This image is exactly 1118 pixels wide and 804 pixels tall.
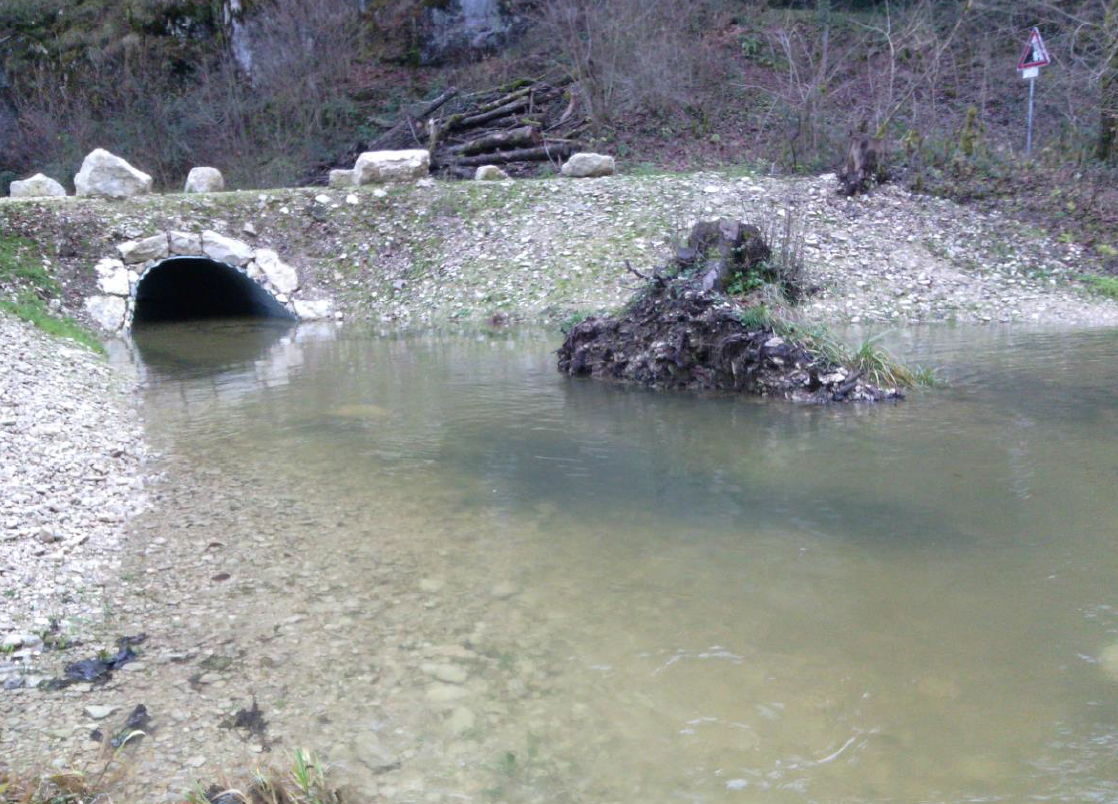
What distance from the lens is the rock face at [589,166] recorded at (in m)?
18.9

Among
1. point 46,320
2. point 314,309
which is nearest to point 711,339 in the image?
point 314,309

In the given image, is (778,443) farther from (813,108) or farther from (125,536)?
(813,108)

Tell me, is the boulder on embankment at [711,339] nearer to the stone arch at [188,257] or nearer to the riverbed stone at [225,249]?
the stone arch at [188,257]

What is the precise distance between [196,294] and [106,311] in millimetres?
5316

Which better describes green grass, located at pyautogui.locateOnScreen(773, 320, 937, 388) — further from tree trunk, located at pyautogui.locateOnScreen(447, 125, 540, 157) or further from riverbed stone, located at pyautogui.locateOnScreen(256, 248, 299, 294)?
tree trunk, located at pyautogui.locateOnScreen(447, 125, 540, 157)

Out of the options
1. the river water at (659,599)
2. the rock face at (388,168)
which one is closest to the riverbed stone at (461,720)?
the river water at (659,599)

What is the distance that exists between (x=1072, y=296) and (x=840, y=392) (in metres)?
7.21

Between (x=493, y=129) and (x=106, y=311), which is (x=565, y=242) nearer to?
(x=493, y=129)

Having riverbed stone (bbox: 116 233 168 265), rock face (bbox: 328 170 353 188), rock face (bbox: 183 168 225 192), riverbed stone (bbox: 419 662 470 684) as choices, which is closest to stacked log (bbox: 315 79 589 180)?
rock face (bbox: 328 170 353 188)

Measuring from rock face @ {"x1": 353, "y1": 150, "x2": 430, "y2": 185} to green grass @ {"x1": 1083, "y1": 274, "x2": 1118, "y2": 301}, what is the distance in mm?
12113

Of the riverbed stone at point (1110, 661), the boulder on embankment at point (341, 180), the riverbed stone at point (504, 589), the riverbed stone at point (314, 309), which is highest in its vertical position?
the boulder on embankment at point (341, 180)

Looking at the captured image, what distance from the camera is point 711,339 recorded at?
9.62 meters

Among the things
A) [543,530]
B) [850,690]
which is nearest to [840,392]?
[543,530]

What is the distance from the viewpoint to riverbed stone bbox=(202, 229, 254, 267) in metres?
16.4
